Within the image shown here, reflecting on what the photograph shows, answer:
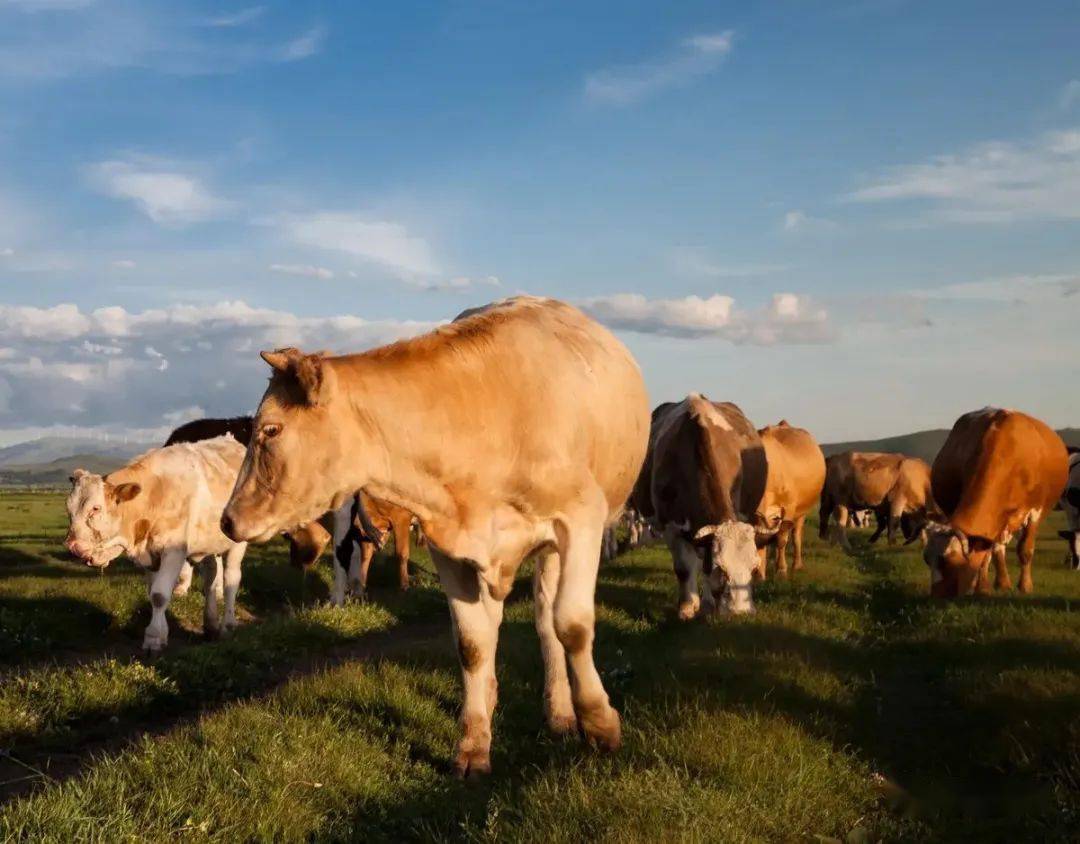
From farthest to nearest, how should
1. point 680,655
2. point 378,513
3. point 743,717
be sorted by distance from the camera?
point 378,513 → point 680,655 → point 743,717

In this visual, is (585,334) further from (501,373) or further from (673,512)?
(673,512)

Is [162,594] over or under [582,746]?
over

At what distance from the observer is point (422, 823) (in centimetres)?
568

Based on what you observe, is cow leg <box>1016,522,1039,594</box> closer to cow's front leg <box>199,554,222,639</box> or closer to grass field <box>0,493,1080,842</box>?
grass field <box>0,493,1080,842</box>

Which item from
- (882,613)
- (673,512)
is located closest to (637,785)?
(673,512)

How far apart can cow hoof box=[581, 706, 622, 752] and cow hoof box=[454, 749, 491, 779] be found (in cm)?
75

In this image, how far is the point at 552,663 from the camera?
759cm

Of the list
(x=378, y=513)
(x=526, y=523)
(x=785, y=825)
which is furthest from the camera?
(x=378, y=513)

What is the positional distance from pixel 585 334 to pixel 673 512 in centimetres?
704

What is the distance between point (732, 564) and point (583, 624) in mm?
6458

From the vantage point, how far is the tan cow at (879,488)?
121ft

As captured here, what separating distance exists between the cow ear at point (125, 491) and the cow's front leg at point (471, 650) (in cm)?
771

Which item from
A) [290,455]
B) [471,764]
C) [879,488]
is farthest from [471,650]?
[879,488]

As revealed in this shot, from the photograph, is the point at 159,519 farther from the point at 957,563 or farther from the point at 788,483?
the point at 788,483
